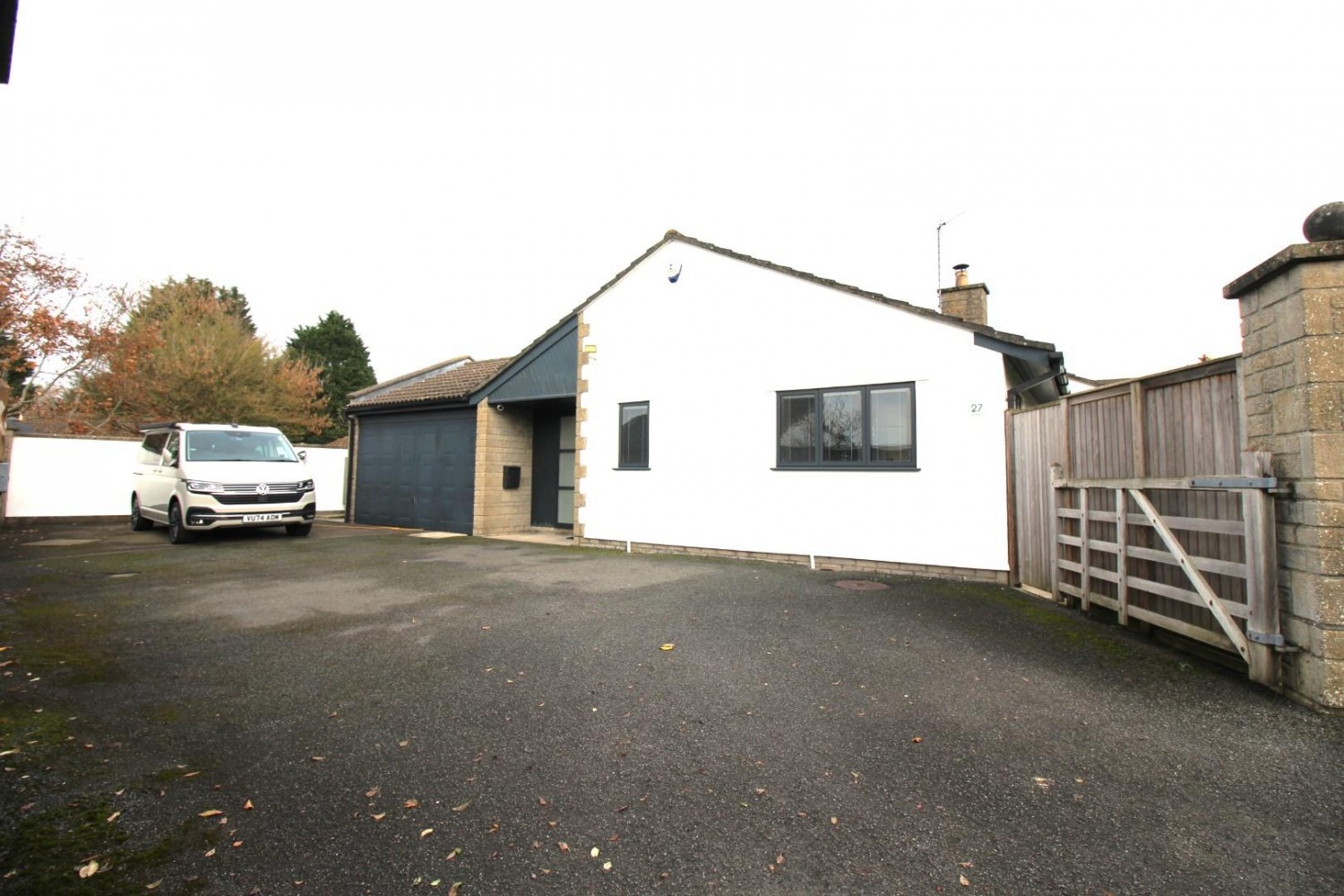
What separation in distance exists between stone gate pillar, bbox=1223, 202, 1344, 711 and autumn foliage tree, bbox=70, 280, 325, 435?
25595mm

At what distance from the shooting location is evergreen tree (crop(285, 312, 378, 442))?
36969mm

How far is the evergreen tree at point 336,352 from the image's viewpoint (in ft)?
121

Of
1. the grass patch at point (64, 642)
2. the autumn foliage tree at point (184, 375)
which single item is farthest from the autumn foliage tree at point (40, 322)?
the grass patch at point (64, 642)

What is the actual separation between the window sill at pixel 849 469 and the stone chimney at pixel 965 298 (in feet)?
11.4

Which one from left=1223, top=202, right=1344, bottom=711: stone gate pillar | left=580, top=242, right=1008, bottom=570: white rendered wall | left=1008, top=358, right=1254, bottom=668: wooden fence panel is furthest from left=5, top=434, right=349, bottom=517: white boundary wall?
left=1223, top=202, right=1344, bottom=711: stone gate pillar

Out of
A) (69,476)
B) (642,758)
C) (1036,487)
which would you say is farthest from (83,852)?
(69,476)

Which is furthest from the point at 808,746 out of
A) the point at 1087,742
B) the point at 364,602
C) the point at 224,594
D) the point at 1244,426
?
the point at 224,594

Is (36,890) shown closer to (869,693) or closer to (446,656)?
(446,656)

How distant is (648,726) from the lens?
316 cm

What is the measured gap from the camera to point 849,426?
8.49 meters

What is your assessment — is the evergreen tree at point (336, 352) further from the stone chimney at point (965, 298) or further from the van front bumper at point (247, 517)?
the stone chimney at point (965, 298)

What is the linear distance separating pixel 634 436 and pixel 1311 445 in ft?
27.4

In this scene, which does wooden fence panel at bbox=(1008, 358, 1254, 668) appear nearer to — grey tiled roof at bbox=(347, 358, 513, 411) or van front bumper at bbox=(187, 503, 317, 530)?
grey tiled roof at bbox=(347, 358, 513, 411)

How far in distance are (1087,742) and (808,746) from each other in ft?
4.84
